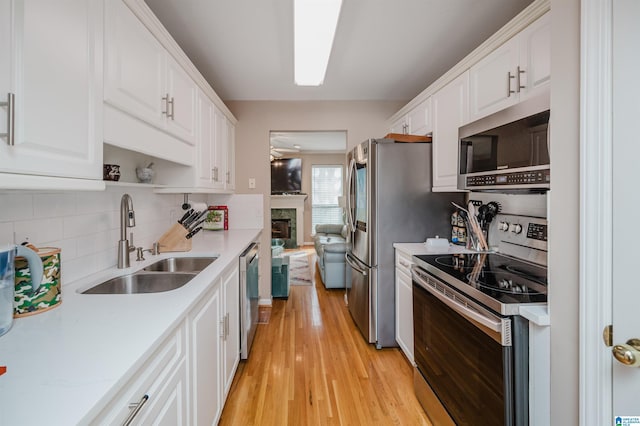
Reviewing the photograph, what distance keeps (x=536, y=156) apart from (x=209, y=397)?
186cm

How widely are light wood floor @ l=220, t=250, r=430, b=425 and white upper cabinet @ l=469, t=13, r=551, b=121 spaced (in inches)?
73.1

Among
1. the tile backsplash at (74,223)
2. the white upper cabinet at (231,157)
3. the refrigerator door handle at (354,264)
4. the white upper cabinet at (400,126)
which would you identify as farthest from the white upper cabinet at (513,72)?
the white upper cabinet at (231,157)

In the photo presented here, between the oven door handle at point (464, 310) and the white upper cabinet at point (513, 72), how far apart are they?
3.47 feet

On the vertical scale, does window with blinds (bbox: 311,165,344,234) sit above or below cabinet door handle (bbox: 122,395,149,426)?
above

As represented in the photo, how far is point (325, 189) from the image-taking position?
26.8 feet

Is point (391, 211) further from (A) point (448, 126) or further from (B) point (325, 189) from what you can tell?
(B) point (325, 189)

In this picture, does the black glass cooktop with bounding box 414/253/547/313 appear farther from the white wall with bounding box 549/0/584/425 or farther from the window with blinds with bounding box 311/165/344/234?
the window with blinds with bounding box 311/165/344/234

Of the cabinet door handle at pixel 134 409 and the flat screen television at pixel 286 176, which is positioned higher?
the flat screen television at pixel 286 176

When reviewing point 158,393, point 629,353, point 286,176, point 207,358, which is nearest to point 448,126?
point 629,353

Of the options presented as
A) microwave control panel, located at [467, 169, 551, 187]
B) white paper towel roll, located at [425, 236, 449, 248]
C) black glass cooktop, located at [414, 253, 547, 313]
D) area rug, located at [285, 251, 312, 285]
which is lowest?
area rug, located at [285, 251, 312, 285]

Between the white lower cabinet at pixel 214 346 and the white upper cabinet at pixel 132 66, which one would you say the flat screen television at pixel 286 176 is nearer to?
the white lower cabinet at pixel 214 346

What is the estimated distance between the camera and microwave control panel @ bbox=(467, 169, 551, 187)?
1276 mm

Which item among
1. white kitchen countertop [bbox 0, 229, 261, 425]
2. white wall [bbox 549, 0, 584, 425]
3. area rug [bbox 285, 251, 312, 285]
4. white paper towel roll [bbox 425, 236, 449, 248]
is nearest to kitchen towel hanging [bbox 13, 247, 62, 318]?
white kitchen countertop [bbox 0, 229, 261, 425]

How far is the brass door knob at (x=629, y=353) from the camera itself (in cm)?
74
